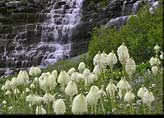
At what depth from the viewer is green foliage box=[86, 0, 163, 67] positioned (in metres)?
13.0

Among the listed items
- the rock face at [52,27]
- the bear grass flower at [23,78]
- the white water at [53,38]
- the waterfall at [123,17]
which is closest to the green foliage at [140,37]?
the bear grass flower at [23,78]

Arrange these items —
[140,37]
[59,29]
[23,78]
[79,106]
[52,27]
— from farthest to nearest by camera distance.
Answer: [52,27] → [59,29] → [140,37] → [23,78] → [79,106]

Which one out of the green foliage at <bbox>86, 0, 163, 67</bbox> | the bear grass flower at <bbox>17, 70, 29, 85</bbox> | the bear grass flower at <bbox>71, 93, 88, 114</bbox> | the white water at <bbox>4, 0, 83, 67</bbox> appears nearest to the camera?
the bear grass flower at <bbox>71, 93, 88, 114</bbox>

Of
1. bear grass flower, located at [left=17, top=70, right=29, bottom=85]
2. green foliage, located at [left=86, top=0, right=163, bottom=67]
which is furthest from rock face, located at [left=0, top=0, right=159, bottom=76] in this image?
bear grass flower, located at [left=17, top=70, right=29, bottom=85]

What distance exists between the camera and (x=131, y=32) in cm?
1507

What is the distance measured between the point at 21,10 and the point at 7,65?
6012 mm

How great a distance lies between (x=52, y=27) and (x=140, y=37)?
1639cm

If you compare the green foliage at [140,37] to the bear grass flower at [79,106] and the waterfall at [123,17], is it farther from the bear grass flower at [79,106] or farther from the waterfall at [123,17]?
the waterfall at [123,17]

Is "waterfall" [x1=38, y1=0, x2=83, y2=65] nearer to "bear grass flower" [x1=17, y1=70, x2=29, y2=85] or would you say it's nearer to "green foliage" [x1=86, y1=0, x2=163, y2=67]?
"green foliage" [x1=86, y1=0, x2=163, y2=67]

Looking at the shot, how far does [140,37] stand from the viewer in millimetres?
13859

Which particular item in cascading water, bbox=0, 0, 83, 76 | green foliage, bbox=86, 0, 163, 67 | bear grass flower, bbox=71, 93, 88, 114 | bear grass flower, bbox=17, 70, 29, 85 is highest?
cascading water, bbox=0, 0, 83, 76

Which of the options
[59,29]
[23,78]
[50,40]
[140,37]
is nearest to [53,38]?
[50,40]

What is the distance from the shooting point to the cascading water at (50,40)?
91.5 ft

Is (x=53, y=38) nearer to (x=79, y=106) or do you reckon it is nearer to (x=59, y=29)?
(x=59, y=29)
